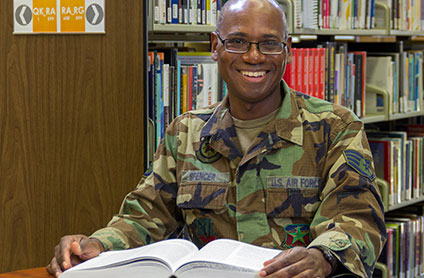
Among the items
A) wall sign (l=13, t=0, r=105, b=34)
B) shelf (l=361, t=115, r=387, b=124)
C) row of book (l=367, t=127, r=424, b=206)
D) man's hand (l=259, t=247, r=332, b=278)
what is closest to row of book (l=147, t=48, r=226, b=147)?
wall sign (l=13, t=0, r=105, b=34)

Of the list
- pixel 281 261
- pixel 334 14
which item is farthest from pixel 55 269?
A: pixel 334 14

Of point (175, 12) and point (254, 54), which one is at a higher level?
point (175, 12)

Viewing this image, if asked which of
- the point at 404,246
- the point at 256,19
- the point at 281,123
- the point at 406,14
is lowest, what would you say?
the point at 404,246

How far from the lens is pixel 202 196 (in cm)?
182

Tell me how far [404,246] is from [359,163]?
2.33 meters

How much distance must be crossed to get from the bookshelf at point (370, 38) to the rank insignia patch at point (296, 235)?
3.39ft

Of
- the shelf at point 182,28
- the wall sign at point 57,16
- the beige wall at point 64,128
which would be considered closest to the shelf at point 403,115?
the shelf at point 182,28

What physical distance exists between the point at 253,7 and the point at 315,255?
2.13 feet

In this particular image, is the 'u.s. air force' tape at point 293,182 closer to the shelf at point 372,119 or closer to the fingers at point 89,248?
the fingers at point 89,248

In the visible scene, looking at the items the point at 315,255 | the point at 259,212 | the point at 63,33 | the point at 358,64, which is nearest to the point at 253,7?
the point at 259,212

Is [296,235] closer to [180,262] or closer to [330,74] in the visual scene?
[180,262]

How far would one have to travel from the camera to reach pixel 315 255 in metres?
1.46

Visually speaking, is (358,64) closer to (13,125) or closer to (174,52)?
(174,52)

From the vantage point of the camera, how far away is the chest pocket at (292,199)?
177 centimetres
